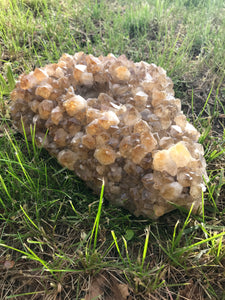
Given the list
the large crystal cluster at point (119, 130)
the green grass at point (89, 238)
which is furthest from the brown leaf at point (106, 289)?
the large crystal cluster at point (119, 130)

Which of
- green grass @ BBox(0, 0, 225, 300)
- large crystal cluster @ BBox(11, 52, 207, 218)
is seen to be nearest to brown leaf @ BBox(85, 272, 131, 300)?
green grass @ BBox(0, 0, 225, 300)

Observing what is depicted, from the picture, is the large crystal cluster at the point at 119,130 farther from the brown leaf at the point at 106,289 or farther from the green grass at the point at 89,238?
the brown leaf at the point at 106,289

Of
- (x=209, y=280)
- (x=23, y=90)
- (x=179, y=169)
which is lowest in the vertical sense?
(x=209, y=280)

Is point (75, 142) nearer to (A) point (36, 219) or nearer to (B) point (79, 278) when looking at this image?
(A) point (36, 219)

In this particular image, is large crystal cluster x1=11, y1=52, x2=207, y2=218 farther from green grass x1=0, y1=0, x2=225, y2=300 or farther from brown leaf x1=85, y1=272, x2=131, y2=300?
brown leaf x1=85, y1=272, x2=131, y2=300

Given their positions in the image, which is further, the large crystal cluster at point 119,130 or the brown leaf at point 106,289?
the large crystal cluster at point 119,130

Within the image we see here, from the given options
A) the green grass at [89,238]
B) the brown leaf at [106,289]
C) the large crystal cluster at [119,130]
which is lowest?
the brown leaf at [106,289]

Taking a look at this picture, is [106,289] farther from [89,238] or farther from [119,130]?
[119,130]

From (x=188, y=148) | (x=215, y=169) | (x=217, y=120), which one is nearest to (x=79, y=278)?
(x=188, y=148)

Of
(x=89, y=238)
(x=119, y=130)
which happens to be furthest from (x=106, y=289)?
(x=119, y=130)
